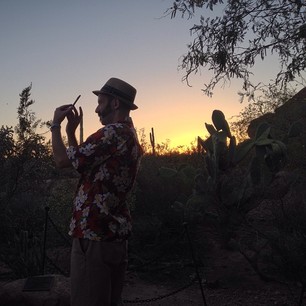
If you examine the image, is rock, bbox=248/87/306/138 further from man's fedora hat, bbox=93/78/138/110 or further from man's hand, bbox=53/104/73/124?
man's hand, bbox=53/104/73/124

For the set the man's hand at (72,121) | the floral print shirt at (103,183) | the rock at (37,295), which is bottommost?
the rock at (37,295)

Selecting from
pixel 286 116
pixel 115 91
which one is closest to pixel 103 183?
pixel 115 91

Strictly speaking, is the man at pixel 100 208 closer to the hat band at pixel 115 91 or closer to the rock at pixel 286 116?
the hat band at pixel 115 91

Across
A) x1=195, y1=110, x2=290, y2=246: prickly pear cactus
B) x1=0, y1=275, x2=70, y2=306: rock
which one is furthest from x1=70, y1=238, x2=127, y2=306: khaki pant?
x1=195, y1=110, x2=290, y2=246: prickly pear cactus

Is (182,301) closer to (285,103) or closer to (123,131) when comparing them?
(123,131)

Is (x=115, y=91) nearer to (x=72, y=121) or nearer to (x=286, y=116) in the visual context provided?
(x=72, y=121)

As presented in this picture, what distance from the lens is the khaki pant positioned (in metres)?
2.27

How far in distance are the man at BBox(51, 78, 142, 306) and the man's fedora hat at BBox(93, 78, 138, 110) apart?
0.17 metres

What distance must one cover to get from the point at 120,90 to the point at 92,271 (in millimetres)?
1080

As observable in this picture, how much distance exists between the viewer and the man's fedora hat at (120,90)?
2578 mm

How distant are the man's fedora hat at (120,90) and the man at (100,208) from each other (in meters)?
0.17

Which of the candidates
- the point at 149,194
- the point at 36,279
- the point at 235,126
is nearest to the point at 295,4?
the point at 149,194

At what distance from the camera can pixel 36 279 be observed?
171 inches

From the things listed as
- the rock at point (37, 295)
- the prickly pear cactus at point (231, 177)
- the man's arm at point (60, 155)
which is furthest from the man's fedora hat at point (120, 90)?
the prickly pear cactus at point (231, 177)
